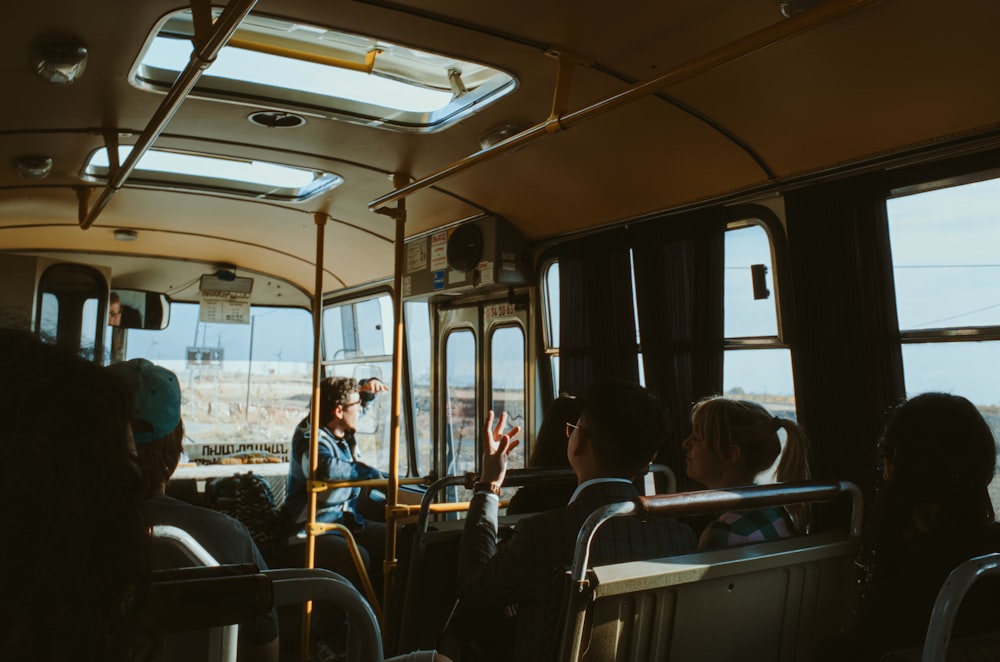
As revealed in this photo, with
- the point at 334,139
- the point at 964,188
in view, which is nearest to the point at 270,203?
the point at 334,139

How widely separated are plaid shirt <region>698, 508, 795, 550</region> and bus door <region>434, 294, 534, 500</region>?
237 centimetres

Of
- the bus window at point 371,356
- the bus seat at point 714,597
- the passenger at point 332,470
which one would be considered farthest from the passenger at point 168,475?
the bus window at point 371,356

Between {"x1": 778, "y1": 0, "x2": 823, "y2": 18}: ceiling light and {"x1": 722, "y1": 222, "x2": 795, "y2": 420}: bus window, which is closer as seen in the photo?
{"x1": 778, "y1": 0, "x2": 823, "y2": 18}: ceiling light

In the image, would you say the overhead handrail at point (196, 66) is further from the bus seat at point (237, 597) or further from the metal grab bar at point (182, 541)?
the bus seat at point (237, 597)

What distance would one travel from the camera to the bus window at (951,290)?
8.39 feet

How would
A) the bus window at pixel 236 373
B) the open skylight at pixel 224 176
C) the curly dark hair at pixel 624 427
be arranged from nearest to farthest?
the curly dark hair at pixel 624 427 → the open skylight at pixel 224 176 → the bus window at pixel 236 373

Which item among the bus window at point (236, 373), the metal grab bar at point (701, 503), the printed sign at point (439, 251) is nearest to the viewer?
the metal grab bar at point (701, 503)

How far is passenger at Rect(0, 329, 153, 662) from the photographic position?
2.10 feet

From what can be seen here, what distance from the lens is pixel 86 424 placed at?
27.3 inches

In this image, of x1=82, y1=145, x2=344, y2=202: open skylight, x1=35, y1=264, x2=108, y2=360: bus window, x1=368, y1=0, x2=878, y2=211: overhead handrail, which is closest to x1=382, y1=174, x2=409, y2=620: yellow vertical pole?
x1=82, y1=145, x2=344, y2=202: open skylight

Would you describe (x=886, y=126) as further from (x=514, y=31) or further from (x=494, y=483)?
(x=494, y=483)

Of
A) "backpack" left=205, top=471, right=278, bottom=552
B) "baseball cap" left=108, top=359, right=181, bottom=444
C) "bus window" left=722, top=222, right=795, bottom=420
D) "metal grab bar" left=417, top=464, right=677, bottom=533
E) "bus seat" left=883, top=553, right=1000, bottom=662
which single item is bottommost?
"backpack" left=205, top=471, right=278, bottom=552

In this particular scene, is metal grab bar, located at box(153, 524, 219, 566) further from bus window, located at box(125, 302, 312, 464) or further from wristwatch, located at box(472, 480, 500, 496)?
bus window, located at box(125, 302, 312, 464)

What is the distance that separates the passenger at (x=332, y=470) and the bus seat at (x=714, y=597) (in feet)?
9.51
